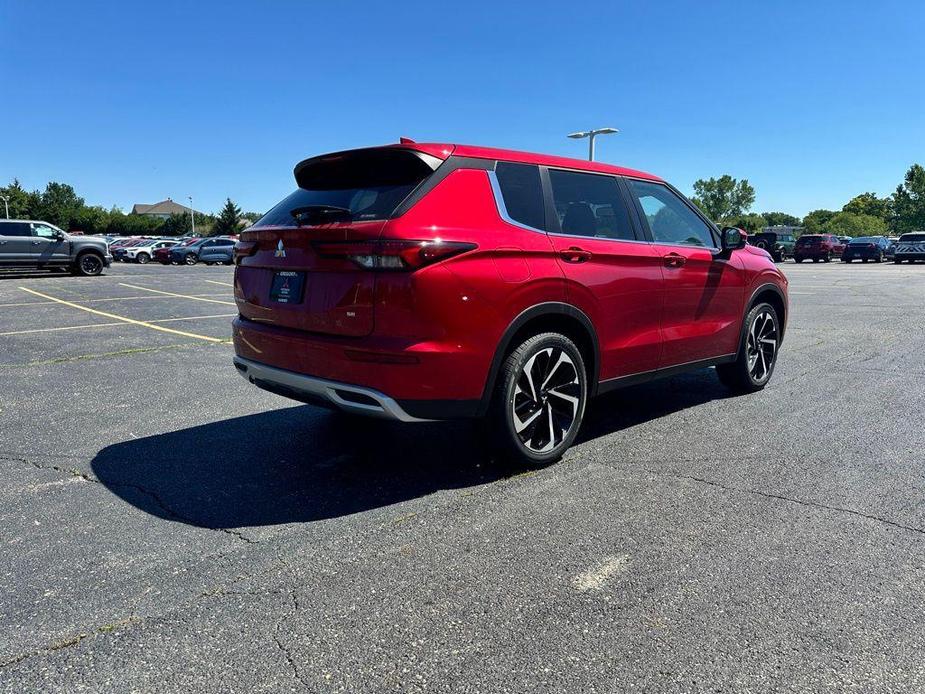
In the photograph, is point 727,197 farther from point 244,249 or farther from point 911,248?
point 244,249

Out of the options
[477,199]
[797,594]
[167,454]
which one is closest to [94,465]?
[167,454]

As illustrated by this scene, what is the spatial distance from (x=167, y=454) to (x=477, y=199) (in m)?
2.52

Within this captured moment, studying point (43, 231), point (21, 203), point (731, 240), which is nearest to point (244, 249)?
point (731, 240)

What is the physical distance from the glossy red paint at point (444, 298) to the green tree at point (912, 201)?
9168cm

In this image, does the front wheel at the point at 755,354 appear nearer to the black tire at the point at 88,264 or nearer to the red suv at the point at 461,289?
the red suv at the point at 461,289

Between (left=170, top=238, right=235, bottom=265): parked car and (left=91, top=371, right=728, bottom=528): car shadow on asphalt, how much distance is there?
36.0 metres

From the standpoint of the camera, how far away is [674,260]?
15.8ft

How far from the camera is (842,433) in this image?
183 inches

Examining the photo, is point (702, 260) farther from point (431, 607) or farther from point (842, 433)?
point (431, 607)

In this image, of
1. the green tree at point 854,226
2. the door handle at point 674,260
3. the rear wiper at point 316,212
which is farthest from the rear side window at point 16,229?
the green tree at point 854,226

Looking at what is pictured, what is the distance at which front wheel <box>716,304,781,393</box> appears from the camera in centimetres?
571

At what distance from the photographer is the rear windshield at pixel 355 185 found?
11.5 feet

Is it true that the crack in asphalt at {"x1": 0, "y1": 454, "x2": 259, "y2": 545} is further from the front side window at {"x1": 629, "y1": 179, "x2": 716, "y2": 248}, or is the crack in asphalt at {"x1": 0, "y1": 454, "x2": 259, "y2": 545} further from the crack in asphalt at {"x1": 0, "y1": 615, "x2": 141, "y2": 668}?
the front side window at {"x1": 629, "y1": 179, "x2": 716, "y2": 248}

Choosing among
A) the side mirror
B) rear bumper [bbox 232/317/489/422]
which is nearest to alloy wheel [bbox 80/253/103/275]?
rear bumper [bbox 232/317/489/422]
